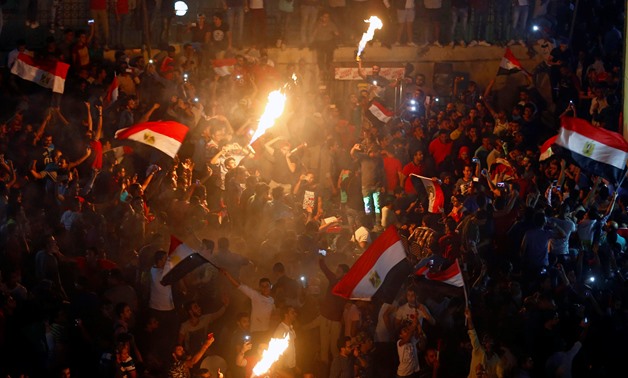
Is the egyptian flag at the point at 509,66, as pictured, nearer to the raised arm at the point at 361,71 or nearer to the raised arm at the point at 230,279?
the raised arm at the point at 361,71

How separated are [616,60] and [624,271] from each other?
539cm

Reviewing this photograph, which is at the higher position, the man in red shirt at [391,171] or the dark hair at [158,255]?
the dark hair at [158,255]

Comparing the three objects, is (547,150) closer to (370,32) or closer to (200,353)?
(370,32)

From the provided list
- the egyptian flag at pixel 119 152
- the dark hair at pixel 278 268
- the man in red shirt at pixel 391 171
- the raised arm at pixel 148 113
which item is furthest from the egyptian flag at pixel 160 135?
the man in red shirt at pixel 391 171

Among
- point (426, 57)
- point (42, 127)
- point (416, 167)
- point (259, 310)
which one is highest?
point (42, 127)

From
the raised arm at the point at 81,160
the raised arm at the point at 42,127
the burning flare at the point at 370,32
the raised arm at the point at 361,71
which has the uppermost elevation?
the burning flare at the point at 370,32

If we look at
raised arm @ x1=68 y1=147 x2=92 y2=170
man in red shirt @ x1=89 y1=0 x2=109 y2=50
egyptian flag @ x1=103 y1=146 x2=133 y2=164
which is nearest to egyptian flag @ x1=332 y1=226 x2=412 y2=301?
raised arm @ x1=68 y1=147 x2=92 y2=170

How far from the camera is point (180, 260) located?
1547cm

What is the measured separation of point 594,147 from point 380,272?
13.5ft

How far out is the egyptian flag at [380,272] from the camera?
48.3 feet

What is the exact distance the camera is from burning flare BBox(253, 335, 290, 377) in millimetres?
13992

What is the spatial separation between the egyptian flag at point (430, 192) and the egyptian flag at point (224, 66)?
5520 mm

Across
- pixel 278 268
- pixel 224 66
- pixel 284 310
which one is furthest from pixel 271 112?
pixel 284 310

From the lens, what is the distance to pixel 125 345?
14805 mm
